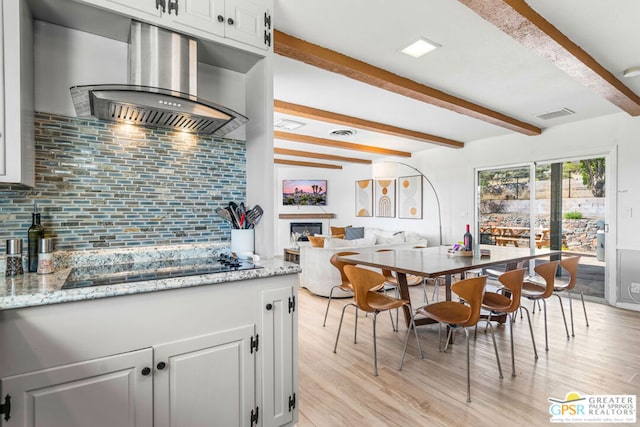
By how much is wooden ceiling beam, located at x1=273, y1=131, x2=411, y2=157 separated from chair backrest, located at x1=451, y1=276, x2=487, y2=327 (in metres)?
3.24

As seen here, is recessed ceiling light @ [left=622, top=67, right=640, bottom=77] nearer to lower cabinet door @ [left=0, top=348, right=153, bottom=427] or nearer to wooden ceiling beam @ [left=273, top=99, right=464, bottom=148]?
wooden ceiling beam @ [left=273, top=99, right=464, bottom=148]

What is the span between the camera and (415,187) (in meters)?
6.98

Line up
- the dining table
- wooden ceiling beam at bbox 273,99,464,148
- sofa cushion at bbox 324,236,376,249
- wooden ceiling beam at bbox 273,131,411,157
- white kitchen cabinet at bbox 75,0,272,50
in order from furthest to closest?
1. wooden ceiling beam at bbox 273,131,411,157
2. sofa cushion at bbox 324,236,376,249
3. wooden ceiling beam at bbox 273,99,464,148
4. the dining table
5. white kitchen cabinet at bbox 75,0,272,50

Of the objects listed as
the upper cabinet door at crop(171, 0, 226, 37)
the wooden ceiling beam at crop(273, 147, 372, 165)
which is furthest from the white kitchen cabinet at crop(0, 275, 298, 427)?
the wooden ceiling beam at crop(273, 147, 372, 165)

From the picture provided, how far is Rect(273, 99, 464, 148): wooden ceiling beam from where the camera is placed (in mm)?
3834

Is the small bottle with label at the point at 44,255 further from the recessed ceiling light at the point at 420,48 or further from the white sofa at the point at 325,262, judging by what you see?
the white sofa at the point at 325,262

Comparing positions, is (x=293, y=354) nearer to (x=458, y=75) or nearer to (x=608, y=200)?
(x=458, y=75)

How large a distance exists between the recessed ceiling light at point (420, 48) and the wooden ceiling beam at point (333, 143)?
7.88 feet

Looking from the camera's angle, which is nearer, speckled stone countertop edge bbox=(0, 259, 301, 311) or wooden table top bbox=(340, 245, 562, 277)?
speckled stone countertop edge bbox=(0, 259, 301, 311)

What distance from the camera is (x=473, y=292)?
7.68 feet

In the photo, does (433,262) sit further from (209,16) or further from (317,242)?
(317,242)

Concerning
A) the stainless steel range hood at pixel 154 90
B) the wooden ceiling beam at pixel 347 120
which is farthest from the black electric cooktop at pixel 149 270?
the wooden ceiling beam at pixel 347 120

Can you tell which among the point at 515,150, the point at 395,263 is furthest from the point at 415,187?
the point at 395,263

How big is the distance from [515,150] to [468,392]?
174 inches
